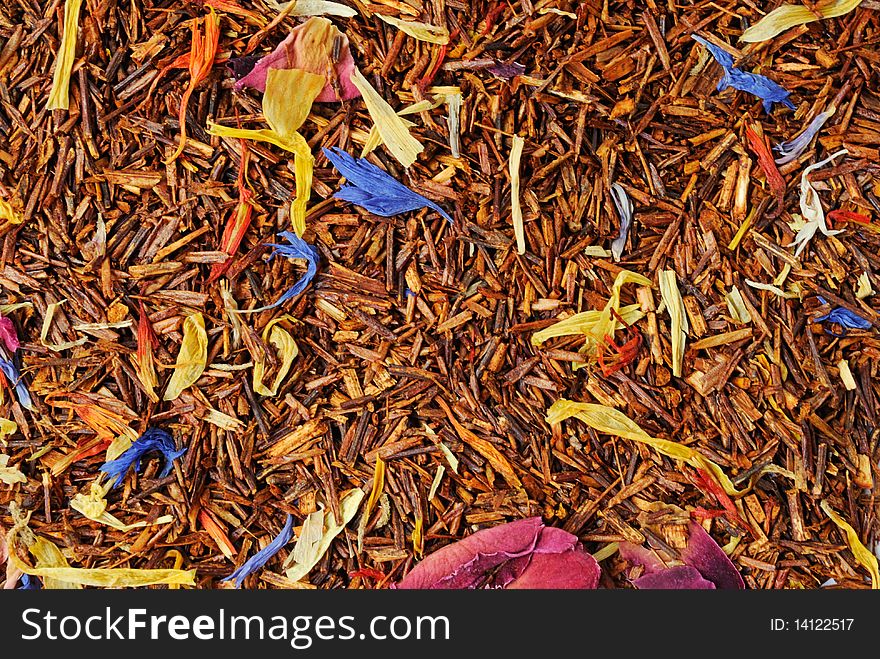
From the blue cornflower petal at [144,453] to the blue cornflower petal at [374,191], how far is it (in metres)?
0.38

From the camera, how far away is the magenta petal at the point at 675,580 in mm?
1039

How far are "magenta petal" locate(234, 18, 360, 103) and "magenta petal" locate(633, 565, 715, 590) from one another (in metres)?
0.73

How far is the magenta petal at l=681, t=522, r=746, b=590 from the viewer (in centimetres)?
104

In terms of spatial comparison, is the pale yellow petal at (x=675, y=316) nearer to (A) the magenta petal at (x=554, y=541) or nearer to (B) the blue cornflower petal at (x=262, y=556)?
(A) the magenta petal at (x=554, y=541)

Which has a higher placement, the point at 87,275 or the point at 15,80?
the point at 15,80

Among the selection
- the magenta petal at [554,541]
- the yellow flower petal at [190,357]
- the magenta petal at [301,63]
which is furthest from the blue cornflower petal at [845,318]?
the yellow flower petal at [190,357]

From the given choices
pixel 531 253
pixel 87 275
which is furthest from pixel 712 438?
pixel 87 275

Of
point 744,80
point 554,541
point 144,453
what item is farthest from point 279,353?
point 744,80

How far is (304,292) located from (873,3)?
32.3 inches

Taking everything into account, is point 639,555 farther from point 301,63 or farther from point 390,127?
point 301,63

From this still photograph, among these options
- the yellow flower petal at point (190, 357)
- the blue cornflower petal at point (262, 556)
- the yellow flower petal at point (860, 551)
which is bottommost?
the blue cornflower petal at point (262, 556)

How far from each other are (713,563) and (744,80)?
24.3 inches

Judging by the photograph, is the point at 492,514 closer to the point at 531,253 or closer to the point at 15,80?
the point at 531,253

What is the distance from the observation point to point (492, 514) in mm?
1047
